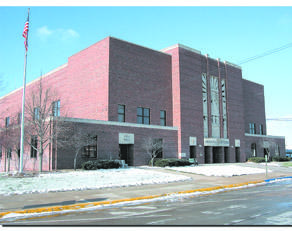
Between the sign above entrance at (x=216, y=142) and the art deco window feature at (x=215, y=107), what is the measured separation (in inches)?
38.5

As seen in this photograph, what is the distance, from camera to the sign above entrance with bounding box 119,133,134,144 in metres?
32.1

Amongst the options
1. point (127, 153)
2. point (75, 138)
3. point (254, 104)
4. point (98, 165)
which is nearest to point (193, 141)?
point (127, 153)

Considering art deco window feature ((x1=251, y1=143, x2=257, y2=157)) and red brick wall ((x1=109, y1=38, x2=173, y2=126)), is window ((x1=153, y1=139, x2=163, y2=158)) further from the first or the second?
art deco window feature ((x1=251, y1=143, x2=257, y2=157))

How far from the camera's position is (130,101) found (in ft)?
119

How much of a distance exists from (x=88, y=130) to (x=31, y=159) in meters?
6.58

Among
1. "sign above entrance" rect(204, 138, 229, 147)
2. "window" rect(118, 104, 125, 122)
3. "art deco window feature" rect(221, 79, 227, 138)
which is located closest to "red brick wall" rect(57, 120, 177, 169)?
"window" rect(118, 104, 125, 122)

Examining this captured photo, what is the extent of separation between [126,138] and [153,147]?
350cm

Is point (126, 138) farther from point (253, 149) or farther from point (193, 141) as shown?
point (253, 149)

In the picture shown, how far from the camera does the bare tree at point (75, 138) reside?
87.0ft

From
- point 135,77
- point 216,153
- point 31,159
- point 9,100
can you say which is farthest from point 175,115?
point 9,100

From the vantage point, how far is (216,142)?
43.3m

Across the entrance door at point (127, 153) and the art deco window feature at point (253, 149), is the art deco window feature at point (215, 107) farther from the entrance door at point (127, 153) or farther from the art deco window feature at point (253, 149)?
the entrance door at point (127, 153)

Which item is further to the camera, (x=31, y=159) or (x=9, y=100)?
(x=9, y=100)

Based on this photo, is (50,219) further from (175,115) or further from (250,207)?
(175,115)
